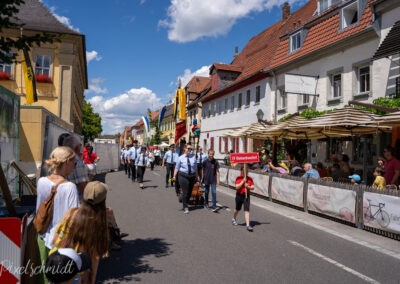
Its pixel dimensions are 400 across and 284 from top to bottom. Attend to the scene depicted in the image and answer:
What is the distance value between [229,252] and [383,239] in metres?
3.70

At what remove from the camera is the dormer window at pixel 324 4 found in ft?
70.6

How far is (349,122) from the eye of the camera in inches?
456

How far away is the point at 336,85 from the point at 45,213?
1792cm

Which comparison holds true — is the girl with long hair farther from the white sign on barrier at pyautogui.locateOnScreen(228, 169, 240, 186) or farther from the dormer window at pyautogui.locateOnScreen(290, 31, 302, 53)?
the dormer window at pyautogui.locateOnScreen(290, 31, 302, 53)

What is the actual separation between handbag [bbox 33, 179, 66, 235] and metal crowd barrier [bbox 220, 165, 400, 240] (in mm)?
6840

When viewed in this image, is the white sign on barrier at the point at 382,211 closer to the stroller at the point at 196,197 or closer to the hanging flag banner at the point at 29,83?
the stroller at the point at 196,197

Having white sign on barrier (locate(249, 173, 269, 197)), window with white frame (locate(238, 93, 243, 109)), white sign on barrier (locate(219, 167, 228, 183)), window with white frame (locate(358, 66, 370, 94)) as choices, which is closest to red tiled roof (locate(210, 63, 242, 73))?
window with white frame (locate(238, 93, 243, 109))

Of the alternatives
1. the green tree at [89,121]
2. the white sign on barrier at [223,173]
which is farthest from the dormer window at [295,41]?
the green tree at [89,121]

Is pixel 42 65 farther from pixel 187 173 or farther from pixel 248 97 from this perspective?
pixel 187 173

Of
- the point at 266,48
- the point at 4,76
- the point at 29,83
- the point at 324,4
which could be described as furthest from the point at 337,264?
the point at 4,76

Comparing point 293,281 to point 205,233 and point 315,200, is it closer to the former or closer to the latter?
point 205,233

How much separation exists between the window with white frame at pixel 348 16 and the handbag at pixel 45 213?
18153mm

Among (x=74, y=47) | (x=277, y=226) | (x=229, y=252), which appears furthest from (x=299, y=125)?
(x=74, y=47)

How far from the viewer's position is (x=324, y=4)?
73.4 ft
